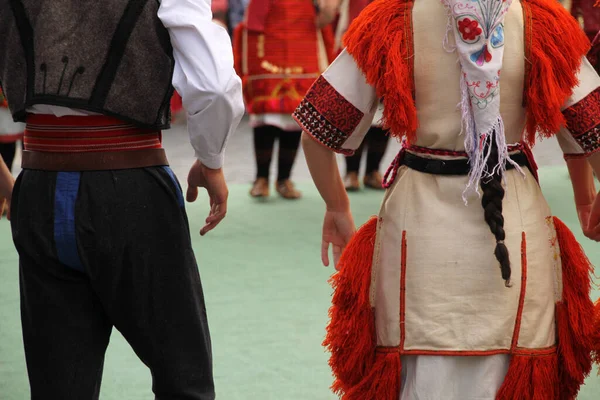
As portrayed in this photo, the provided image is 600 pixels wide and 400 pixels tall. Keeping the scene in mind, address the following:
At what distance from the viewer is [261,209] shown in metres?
6.13

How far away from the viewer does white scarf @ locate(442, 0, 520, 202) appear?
213 centimetres

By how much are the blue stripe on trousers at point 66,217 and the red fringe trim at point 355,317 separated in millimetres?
646

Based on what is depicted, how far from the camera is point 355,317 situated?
7.61 feet

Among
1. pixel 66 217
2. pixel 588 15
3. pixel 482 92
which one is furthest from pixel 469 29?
pixel 588 15

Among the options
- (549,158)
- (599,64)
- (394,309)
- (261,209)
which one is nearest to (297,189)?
(261,209)

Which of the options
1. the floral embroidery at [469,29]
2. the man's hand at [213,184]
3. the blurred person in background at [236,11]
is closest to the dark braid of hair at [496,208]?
the floral embroidery at [469,29]

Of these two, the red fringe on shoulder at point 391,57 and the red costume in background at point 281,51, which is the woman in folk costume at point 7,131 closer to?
the red costume in background at point 281,51

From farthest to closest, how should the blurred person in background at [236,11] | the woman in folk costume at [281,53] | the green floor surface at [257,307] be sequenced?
the blurred person in background at [236,11] < the woman in folk costume at [281,53] < the green floor surface at [257,307]

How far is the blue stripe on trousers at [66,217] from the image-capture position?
1979mm

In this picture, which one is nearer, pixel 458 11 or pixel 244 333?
pixel 458 11

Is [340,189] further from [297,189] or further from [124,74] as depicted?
[297,189]

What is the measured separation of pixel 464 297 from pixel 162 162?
0.72 metres

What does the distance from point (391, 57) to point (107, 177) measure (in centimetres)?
65

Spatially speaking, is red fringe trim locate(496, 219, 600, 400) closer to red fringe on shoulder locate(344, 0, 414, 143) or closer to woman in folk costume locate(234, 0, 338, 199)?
red fringe on shoulder locate(344, 0, 414, 143)
